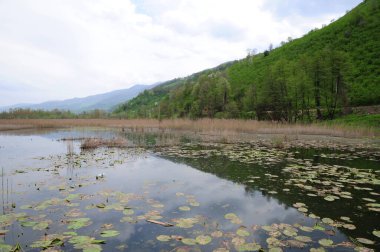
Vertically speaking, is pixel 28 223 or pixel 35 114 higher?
pixel 35 114

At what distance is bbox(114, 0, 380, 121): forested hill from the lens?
116 ft

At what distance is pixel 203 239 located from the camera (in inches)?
175

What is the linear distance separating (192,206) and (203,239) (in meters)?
1.84

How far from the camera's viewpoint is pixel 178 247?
4203 millimetres

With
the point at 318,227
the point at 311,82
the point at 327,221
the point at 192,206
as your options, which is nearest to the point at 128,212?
the point at 192,206

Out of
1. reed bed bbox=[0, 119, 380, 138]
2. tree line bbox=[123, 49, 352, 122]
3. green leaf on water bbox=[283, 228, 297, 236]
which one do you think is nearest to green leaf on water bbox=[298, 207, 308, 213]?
green leaf on water bbox=[283, 228, 297, 236]

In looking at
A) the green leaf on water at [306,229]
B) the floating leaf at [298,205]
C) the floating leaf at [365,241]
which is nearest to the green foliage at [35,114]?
the floating leaf at [298,205]

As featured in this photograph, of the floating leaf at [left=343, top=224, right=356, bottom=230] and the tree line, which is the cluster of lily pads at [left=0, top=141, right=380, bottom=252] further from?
the tree line

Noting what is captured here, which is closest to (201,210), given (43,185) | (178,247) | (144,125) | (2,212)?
(178,247)

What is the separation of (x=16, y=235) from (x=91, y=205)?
5.69 feet

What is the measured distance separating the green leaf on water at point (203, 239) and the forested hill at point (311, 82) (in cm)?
2929

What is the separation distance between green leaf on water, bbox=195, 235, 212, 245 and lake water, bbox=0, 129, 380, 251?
0.06ft

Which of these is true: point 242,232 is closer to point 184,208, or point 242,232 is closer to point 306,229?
point 306,229

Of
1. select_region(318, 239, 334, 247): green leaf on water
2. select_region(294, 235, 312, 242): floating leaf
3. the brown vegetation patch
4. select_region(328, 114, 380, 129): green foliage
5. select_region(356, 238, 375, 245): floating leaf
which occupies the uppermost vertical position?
select_region(328, 114, 380, 129): green foliage
